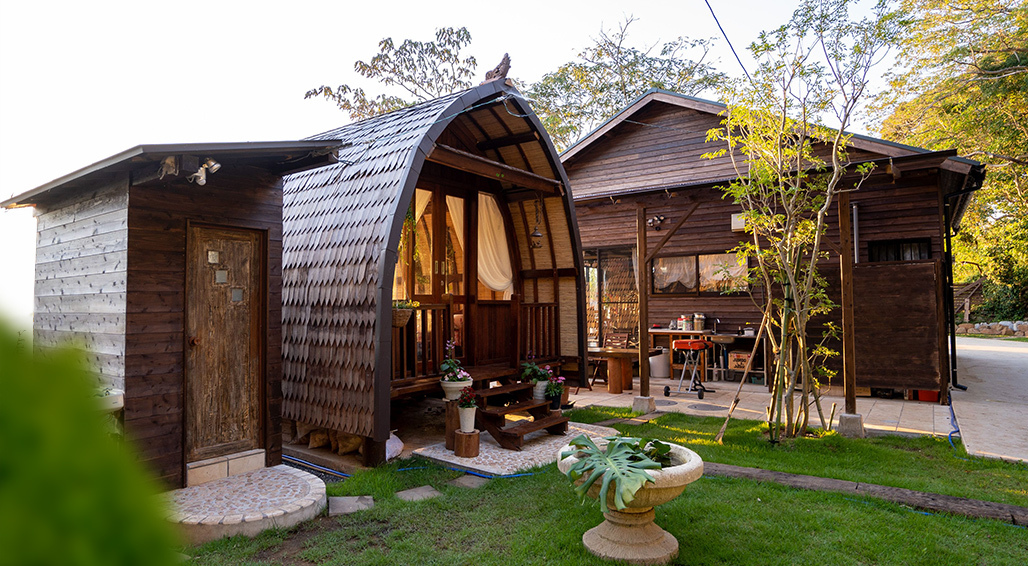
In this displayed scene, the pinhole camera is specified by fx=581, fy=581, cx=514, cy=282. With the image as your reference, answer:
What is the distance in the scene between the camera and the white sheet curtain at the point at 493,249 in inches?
331

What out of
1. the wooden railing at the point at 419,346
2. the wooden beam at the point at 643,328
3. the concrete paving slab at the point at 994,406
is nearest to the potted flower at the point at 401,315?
the wooden railing at the point at 419,346

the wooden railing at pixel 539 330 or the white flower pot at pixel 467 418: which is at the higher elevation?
the wooden railing at pixel 539 330

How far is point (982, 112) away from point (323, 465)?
17796 mm

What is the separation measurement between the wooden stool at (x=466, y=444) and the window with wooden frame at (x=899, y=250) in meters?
7.86

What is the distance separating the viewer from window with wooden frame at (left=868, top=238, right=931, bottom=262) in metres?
9.69

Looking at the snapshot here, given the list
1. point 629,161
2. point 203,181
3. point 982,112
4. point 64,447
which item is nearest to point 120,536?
point 64,447

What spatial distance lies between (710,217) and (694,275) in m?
1.17

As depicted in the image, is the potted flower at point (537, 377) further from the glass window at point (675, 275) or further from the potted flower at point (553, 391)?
the glass window at point (675, 275)

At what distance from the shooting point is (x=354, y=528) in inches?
168

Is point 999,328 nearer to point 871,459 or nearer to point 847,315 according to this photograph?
point 847,315

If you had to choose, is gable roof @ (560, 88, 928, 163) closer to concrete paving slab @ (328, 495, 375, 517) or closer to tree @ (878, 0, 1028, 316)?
tree @ (878, 0, 1028, 316)

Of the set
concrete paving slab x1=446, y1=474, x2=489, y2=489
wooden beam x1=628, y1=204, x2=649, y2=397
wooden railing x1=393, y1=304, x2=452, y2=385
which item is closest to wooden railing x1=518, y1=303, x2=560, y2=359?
wooden beam x1=628, y1=204, x2=649, y2=397

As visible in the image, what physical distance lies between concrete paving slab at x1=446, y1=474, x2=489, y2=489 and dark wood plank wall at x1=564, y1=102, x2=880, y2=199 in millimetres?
A: 6908

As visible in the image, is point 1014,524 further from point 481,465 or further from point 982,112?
point 982,112
